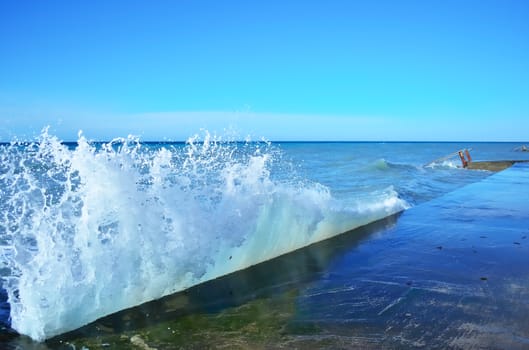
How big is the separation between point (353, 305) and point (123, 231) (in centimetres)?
279

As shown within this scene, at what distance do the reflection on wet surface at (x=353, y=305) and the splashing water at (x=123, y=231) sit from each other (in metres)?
0.25

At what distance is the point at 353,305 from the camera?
419 centimetres

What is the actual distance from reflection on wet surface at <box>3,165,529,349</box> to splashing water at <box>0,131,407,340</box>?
249 mm

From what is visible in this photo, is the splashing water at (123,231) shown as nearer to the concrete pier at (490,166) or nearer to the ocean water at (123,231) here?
the ocean water at (123,231)

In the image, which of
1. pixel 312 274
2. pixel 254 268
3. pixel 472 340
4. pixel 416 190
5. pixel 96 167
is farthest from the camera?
pixel 416 190

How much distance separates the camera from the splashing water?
394 cm

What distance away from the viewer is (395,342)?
11.0 ft

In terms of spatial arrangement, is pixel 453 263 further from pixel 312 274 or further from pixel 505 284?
pixel 312 274

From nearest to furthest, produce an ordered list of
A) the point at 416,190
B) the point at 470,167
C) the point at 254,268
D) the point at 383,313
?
the point at 383,313 < the point at 254,268 < the point at 416,190 < the point at 470,167

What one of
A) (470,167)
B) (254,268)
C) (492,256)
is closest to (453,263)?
(492,256)

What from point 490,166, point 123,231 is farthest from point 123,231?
point 490,166

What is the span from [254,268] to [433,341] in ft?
9.83

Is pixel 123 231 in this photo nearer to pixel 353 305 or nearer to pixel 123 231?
pixel 123 231

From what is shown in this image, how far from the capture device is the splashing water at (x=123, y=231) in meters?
3.94
